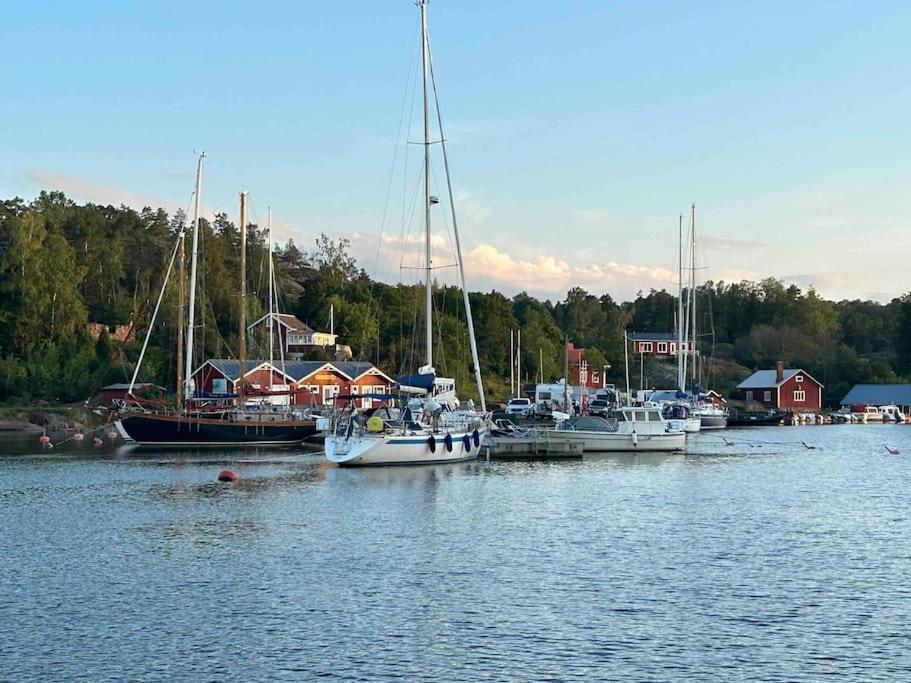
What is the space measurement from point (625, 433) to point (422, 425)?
1677cm

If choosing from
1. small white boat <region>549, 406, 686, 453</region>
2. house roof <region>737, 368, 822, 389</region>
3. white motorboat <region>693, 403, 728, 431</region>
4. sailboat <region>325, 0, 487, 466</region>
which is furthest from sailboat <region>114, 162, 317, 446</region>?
house roof <region>737, 368, 822, 389</region>

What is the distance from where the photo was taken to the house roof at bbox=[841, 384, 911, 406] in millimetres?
148000

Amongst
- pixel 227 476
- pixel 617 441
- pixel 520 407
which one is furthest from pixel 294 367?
pixel 227 476

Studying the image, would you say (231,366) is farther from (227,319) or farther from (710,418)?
(710,418)

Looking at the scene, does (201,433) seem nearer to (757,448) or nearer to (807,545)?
(757,448)

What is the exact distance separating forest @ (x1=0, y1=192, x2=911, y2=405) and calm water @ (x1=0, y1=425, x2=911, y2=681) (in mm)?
27865

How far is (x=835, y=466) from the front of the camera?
6312cm

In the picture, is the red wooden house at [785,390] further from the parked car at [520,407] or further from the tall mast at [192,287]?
the tall mast at [192,287]

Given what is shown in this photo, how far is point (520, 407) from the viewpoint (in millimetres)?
101125

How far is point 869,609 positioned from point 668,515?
1506 cm

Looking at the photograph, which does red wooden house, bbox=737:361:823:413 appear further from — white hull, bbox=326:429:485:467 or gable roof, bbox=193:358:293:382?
white hull, bbox=326:429:485:467

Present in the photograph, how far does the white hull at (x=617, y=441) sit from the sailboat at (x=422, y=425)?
7.18 metres

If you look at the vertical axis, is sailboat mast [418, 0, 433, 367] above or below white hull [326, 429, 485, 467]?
above

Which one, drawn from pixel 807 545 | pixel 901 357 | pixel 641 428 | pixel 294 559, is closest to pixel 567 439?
pixel 641 428
